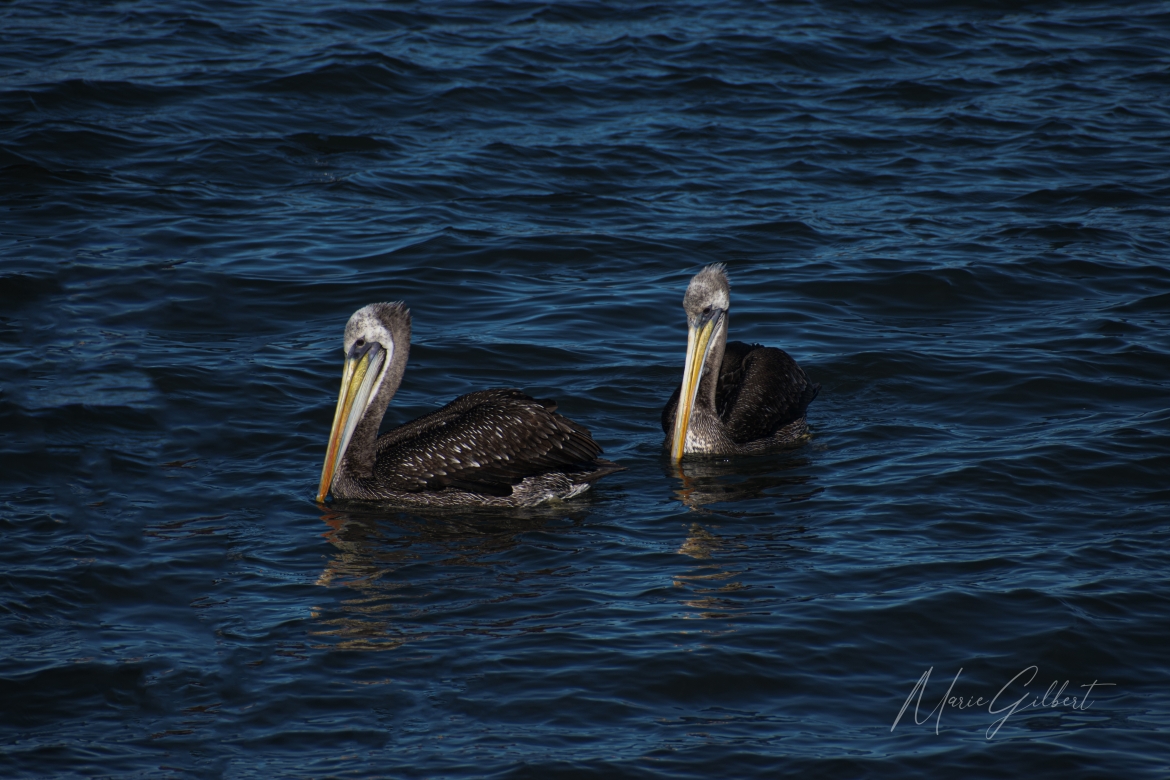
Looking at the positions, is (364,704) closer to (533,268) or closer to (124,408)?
(124,408)

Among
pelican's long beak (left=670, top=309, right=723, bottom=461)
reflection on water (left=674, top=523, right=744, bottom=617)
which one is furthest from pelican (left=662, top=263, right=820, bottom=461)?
reflection on water (left=674, top=523, right=744, bottom=617)

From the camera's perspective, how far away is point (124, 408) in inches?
318

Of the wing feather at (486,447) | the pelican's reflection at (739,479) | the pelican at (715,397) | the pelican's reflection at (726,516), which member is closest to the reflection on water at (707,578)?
the pelican's reflection at (726,516)

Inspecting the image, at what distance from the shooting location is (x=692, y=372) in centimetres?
813

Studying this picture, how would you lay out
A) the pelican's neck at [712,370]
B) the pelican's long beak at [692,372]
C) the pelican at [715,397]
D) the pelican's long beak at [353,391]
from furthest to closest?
1. the pelican's neck at [712,370]
2. the pelican at [715,397]
3. the pelican's long beak at [692,372]
4. the pelican's long beak at [353,391]

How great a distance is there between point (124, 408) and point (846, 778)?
5113 mm

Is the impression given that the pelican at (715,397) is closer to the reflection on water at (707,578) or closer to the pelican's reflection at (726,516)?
the pelican's reflection at (726,516)

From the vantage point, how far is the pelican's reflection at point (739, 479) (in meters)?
7.46

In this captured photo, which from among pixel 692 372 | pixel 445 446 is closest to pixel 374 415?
pixel 445 446

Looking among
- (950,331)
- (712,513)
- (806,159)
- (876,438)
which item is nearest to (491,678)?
(712,513)

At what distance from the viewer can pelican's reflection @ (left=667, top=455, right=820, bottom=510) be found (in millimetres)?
7457

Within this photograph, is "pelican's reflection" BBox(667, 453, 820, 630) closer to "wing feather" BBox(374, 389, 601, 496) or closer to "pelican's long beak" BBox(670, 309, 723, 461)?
"pelican's long beak" BBox(670, 309, 723, 461)

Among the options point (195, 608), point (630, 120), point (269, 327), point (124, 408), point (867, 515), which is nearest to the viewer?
point (195, 608)

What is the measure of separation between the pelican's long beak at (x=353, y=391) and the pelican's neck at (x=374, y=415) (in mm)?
54
